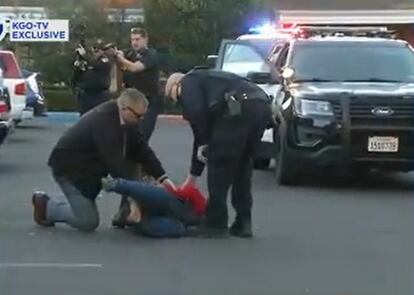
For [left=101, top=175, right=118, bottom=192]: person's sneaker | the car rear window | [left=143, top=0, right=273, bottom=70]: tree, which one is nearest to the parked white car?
the car rear window

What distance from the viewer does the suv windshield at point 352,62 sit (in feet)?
47.4

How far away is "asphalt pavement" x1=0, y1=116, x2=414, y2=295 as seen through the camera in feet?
27.1

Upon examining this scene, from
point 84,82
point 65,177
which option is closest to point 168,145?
point 84,82

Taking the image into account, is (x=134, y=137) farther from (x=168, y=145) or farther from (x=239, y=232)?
(x=168, y=145)

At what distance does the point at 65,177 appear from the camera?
10.4 metres

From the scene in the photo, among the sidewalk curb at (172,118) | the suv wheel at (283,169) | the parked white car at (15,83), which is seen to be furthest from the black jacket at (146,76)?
the sidewalk curb at (172,118)

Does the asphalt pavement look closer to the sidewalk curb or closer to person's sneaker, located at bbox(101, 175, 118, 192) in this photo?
person's sneaker, located at bbox(101, 175, 118, 192)

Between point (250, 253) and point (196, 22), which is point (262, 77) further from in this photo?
point (196, 22)

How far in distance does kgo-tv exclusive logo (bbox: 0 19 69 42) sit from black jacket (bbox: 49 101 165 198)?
19.7 meters

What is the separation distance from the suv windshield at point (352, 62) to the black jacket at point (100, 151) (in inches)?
173

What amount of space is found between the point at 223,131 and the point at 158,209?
0.81 metres

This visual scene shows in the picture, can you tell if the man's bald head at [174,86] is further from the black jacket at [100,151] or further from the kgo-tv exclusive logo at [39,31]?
the kgo-tv exclusive logo at [39,31]

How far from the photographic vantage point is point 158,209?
32.8ft

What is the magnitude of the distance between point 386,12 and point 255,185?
70.5ft
